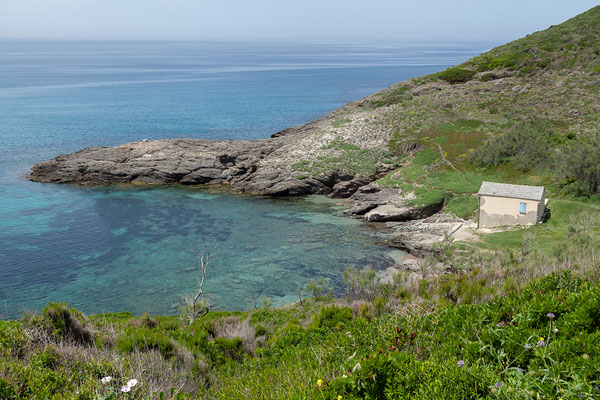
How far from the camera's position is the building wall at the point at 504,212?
32.6 metres

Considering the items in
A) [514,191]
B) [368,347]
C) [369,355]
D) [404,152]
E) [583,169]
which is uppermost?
[369,355]

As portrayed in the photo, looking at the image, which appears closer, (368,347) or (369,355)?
(369,355)

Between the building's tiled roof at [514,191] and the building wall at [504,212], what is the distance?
0.31m

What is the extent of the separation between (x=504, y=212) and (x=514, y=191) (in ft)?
5.81

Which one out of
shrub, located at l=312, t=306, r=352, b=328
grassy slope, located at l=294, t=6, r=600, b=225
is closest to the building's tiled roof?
grassy slope, located at l=294, t=6, r=600, b=225

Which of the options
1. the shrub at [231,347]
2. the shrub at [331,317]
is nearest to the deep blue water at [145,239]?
the shrub at [231,347]

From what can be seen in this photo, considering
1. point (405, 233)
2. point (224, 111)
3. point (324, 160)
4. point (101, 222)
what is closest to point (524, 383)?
point (405, 233)

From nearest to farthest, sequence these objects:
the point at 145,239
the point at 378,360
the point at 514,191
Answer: the point at 378,360, the point at 514,191, the point at 145,239

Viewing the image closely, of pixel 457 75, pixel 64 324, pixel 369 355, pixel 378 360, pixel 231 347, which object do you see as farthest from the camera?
pixel 457 75

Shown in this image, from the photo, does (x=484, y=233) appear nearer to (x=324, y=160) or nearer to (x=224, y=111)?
(x=324, y=160)

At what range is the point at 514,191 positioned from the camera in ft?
111

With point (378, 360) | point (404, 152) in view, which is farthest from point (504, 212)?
point (378, 360)

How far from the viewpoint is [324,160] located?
175 ft

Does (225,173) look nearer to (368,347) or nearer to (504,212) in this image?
(504,212)
